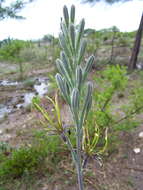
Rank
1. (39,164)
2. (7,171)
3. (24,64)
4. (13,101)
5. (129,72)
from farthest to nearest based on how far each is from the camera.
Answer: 1. (24,64)
2. (129,72)
3. (13,101)
4. (39,164)
5. (7,171)

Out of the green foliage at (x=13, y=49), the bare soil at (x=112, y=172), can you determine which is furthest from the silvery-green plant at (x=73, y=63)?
the green foliage at (x=13, y=49)

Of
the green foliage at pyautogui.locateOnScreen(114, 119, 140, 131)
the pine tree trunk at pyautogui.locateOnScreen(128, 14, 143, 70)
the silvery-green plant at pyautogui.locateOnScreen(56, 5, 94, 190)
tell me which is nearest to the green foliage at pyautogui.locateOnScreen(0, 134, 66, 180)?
the green foliage at pyautogui.locateOnScreen(114, 119, 140, 131)

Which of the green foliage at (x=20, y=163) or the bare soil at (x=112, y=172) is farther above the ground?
the green foliage at (x=20, y=163)

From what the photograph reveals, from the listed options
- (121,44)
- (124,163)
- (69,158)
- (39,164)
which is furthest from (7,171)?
(121,44)

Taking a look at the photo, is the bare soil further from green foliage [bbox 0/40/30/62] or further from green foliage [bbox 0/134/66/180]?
green foliage [bbox 0/40/30/62]

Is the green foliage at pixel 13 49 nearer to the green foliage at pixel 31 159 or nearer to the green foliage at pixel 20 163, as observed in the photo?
the green foliage at pixel 31 159

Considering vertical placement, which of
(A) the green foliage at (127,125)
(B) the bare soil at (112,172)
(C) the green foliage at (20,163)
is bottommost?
(B) the bare soil at (112,172)

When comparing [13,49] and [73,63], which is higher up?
[73,63]

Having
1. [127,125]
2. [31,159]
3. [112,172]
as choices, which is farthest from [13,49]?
[112,172]

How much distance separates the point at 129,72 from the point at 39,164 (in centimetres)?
393

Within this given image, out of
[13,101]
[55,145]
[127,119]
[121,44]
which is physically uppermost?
[121,44]

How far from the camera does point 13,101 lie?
4207mm

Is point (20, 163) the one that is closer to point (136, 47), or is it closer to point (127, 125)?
point (127, 125)

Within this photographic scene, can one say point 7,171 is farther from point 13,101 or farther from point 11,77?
point 11,77
